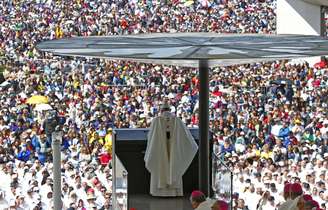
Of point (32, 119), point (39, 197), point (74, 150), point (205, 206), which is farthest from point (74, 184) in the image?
point (205, 206)

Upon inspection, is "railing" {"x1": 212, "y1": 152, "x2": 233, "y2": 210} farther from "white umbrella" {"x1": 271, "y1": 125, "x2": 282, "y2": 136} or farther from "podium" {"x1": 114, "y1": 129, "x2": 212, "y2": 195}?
"white umbrella" {"x1": 271, "y1": 125, "x2": 282, "y2": 136}

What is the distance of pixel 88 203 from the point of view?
20078 millimetres

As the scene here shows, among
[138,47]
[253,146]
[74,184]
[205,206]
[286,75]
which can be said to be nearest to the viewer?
[205,206]

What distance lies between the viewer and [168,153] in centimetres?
1297

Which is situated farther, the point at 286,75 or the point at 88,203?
the point at 286,75

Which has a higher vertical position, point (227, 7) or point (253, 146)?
point (227, 7)

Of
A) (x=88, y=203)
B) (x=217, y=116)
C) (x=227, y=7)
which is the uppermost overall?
(x=227, y=7)

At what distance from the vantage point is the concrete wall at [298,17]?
35812 millimetres

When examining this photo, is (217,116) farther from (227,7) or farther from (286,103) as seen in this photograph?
(227,7)

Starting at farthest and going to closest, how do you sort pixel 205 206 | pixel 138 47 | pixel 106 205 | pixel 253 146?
1. pixel 253 146
2. pixel 106 205
3. pixel 138 47
4. pixel 205 206

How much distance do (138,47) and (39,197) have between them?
30.2 feet

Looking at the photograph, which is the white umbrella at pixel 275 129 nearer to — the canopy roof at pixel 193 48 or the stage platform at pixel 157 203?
the canopy roof at pixel 193 48

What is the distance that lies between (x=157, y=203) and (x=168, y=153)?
2.26 ft

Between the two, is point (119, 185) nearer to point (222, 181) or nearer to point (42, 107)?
point (222, 181)
